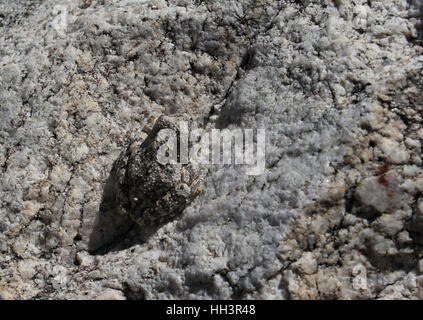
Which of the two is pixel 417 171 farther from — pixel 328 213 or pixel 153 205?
pixel 153 205

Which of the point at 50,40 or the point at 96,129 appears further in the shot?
the point at 50,40

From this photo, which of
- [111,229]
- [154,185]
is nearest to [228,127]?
[154,185]

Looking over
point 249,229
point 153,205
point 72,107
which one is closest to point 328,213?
point 249,229

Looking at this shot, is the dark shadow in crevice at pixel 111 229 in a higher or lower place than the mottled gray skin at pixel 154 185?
lower

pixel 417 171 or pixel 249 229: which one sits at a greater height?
pixel 417 171

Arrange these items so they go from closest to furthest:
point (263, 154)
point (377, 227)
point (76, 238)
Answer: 1. point (377, 227)
2. point (263, 154)
3. point (76, 238)

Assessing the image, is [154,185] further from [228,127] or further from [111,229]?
[228,127]
